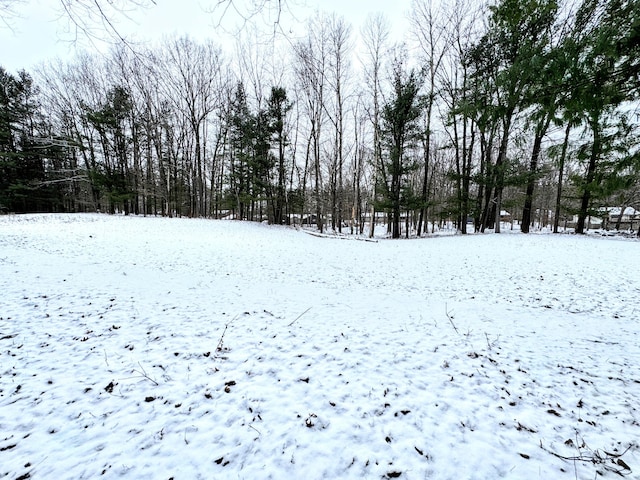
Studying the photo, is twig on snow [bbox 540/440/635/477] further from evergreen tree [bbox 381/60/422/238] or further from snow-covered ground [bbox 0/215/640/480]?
evergreen tree [bbox 381/60/422/238]

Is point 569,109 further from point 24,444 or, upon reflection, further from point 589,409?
point 24,444

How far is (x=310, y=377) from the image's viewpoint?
271cm

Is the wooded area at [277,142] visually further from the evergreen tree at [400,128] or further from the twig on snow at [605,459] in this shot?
the twig on snow at [605,459]

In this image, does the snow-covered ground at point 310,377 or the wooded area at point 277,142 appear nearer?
the snow-covered ground at point 310,377

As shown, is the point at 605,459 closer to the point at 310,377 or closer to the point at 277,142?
the point at 310,377

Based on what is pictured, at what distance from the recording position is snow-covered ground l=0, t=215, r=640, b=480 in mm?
1745

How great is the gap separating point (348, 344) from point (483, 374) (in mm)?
1550

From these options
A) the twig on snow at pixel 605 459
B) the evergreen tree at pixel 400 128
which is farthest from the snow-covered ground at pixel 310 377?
the evergreen tree at pixel 400 128

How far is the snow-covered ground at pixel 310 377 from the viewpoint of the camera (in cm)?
175

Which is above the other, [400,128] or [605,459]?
[400,128]

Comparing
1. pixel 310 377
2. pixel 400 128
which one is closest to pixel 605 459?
pixel 310 377

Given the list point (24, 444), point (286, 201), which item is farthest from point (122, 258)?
point (286, 201)

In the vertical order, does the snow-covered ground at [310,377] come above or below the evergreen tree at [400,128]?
below

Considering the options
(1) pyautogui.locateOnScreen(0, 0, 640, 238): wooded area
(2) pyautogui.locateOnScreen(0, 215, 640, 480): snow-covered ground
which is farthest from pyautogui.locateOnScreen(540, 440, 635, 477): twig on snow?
(1) pyautogui.locateOnScreen(0, 0, 640, 238): wooded area
